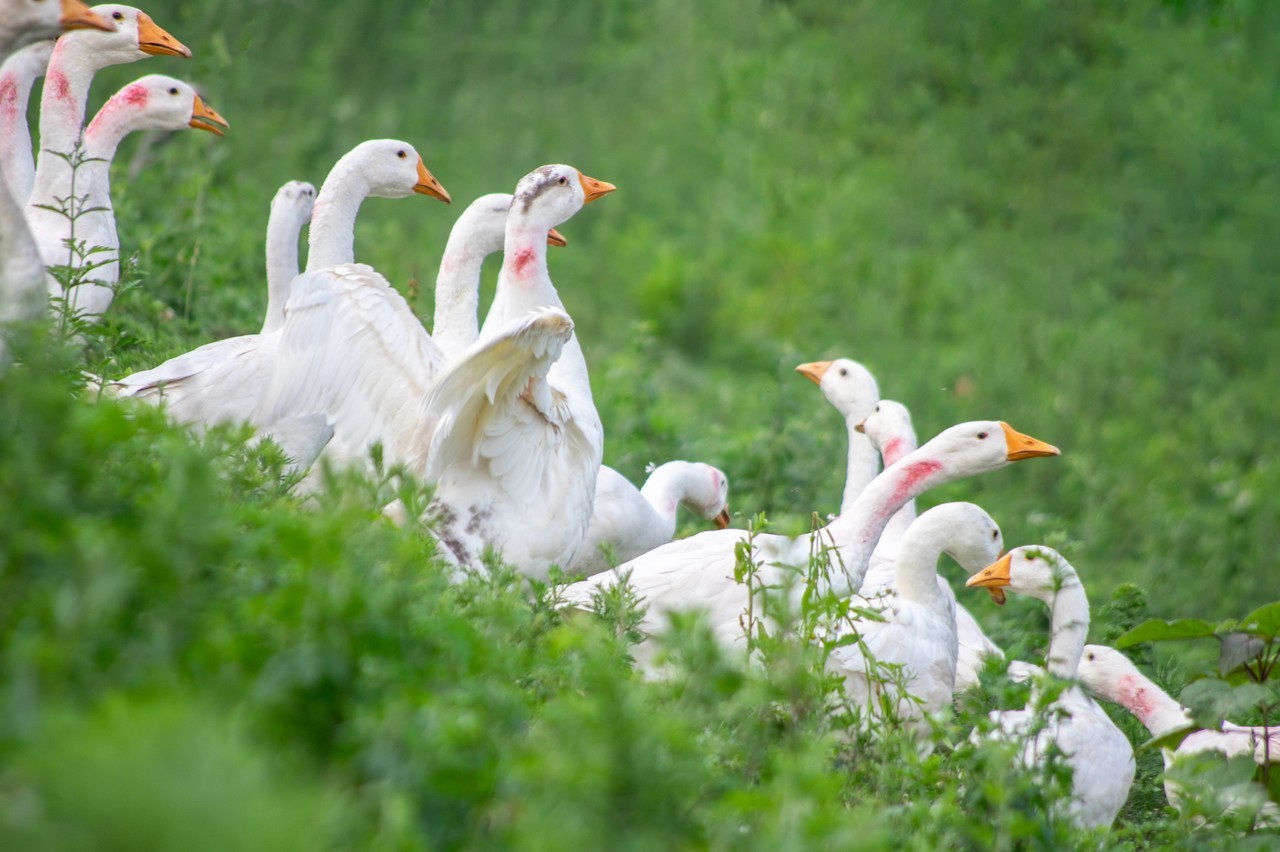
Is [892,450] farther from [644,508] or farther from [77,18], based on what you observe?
[77,18]

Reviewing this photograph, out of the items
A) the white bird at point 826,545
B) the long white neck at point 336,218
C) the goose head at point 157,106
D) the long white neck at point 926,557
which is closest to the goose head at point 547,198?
the long white neck at point 336,218

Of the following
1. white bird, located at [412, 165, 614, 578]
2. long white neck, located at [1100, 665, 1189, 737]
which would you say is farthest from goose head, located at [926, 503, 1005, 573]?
white bird, located at [412, 165, 614, 578]

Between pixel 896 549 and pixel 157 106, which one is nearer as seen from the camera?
pixel 157 106

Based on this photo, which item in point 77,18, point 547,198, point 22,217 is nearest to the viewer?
point 22,217

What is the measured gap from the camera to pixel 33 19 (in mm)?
3977

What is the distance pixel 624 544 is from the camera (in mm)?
6258

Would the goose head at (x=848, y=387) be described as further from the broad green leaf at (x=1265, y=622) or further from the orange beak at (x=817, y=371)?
the broad green leaf at (x=1265, y=622)

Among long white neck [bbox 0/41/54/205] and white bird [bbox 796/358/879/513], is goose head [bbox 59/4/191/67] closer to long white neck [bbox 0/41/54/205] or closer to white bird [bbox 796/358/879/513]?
long white neck [bbox 0/41/54/205]

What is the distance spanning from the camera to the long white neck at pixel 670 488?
262 inches

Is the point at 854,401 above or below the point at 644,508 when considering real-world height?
above

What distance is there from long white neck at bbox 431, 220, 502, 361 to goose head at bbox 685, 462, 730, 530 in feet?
4.43

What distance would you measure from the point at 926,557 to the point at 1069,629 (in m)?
0.58

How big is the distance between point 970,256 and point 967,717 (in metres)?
10.3

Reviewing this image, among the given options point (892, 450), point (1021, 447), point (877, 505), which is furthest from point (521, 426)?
point (892, 450)
